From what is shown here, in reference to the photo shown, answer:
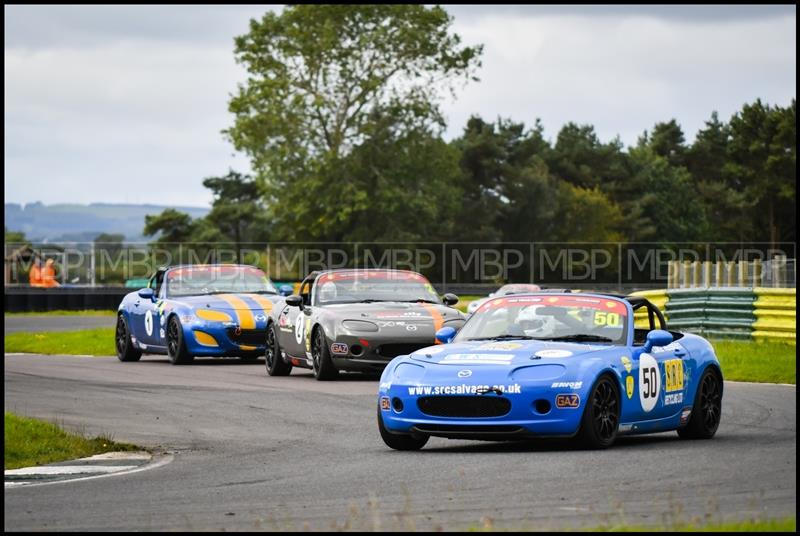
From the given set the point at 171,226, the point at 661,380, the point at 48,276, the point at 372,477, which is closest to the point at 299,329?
the point at 661,380

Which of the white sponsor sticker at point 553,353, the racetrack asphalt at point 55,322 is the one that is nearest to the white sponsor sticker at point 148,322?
the racetrack asphalt at point 55,322

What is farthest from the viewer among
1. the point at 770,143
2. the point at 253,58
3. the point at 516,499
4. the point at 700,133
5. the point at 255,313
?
the point at 700,133

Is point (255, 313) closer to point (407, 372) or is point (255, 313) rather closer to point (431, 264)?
point (407, 372)

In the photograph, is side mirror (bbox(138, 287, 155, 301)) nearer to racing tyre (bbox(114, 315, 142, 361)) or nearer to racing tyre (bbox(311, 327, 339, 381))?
racing tyre (bbox(114, 315, 142, 361))

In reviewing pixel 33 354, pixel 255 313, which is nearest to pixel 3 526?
pixel 255 313

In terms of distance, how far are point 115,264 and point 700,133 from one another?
263 feet

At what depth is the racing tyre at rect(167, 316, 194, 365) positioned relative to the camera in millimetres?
22609

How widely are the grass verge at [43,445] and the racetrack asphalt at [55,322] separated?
23532 millimetres

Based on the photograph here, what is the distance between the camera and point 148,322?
23797mm

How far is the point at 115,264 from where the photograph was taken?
5200 centimetres

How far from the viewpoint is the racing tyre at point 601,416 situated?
1052cm

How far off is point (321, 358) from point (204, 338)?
13.7 feet

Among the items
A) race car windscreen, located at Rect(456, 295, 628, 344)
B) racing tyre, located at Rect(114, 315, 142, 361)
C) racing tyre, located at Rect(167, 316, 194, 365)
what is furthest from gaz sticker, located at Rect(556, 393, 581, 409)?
racing tyre, located at Rect(114, 315, 142, 361)

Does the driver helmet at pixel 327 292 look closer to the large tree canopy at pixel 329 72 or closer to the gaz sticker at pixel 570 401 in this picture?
the gaz sticker at pixel 570 401
